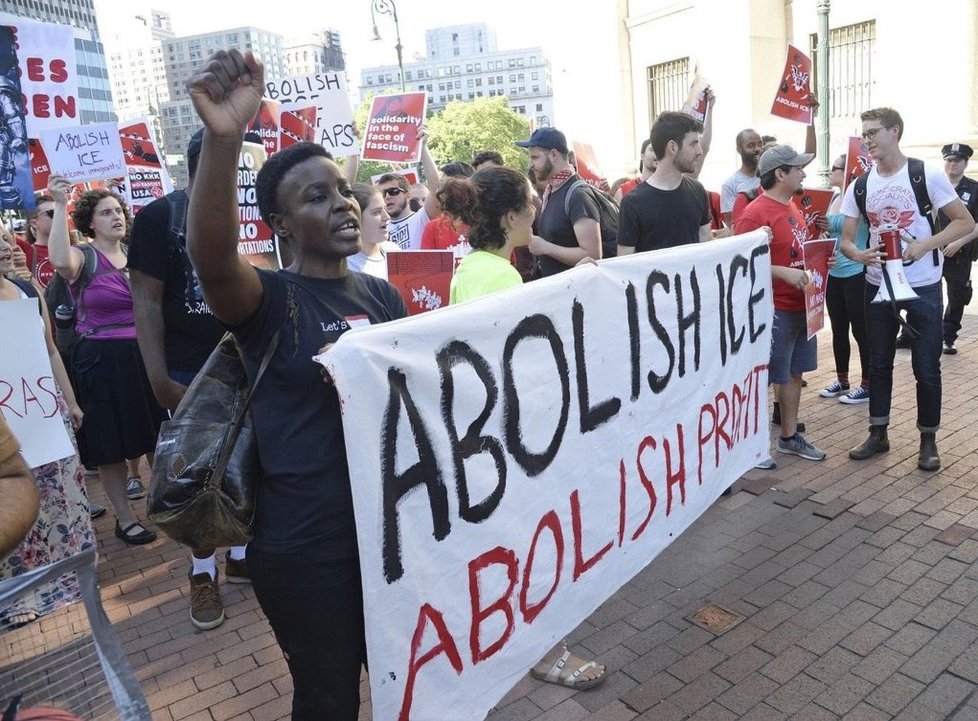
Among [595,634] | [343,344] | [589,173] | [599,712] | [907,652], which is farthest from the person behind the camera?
[589,173]

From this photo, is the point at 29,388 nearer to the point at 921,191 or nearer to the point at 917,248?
the point at 917,248

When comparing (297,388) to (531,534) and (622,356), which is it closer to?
(531,534)

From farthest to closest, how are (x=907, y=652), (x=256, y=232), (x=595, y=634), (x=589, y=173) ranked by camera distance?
(x=589, y=173), (x=256, y=232), (x=595, y=634), (x=907, y=652)

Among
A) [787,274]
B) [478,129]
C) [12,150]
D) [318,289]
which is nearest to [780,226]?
[787,274]

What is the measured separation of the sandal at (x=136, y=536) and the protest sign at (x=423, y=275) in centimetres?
223

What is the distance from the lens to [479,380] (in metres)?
2.25

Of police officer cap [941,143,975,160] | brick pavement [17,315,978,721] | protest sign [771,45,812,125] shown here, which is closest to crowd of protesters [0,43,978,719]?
brick pavement [17,315,978,721]

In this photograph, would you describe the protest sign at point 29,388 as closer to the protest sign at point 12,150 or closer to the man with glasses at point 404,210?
the protest sign at point 12,150

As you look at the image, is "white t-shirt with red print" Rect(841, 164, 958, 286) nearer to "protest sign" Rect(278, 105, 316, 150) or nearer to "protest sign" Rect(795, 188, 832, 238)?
"protest sign" Rect(795, 188, 832, 238)

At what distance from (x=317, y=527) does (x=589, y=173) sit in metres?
5.82

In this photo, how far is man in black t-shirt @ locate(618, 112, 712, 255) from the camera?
430cm

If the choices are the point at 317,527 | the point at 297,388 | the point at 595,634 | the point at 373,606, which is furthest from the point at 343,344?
the point at 595,634

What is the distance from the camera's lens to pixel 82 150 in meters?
7.03

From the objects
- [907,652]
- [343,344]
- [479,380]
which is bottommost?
[907,652]
